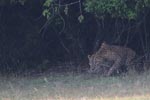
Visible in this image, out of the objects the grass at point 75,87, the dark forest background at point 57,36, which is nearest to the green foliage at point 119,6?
the grass at point 75,87

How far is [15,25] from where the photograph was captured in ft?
58.7

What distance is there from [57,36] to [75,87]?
5578 millimetres

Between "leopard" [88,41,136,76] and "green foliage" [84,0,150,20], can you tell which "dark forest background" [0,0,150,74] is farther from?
"green foliage" [84,0,150,20]

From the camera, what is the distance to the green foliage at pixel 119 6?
47.0 feet

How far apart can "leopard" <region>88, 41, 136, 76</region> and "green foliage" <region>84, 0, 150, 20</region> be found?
136cm

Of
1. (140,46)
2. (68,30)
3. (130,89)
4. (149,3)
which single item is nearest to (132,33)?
(140,46)

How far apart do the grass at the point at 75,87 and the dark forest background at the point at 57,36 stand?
1780mm

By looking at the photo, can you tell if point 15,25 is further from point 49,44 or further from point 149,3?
point 149,3

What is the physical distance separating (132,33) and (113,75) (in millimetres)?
2728

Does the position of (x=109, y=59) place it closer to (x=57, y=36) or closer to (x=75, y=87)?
(x=75, y=87)

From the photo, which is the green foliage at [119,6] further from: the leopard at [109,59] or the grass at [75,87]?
the grass at [75,87]

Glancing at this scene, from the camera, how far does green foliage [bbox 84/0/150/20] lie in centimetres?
1432

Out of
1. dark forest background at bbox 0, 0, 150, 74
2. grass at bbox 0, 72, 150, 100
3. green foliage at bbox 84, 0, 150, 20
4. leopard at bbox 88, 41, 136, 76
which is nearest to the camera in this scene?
grass at bbox 0, 72, 150, 100

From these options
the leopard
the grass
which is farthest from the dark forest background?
the grass
